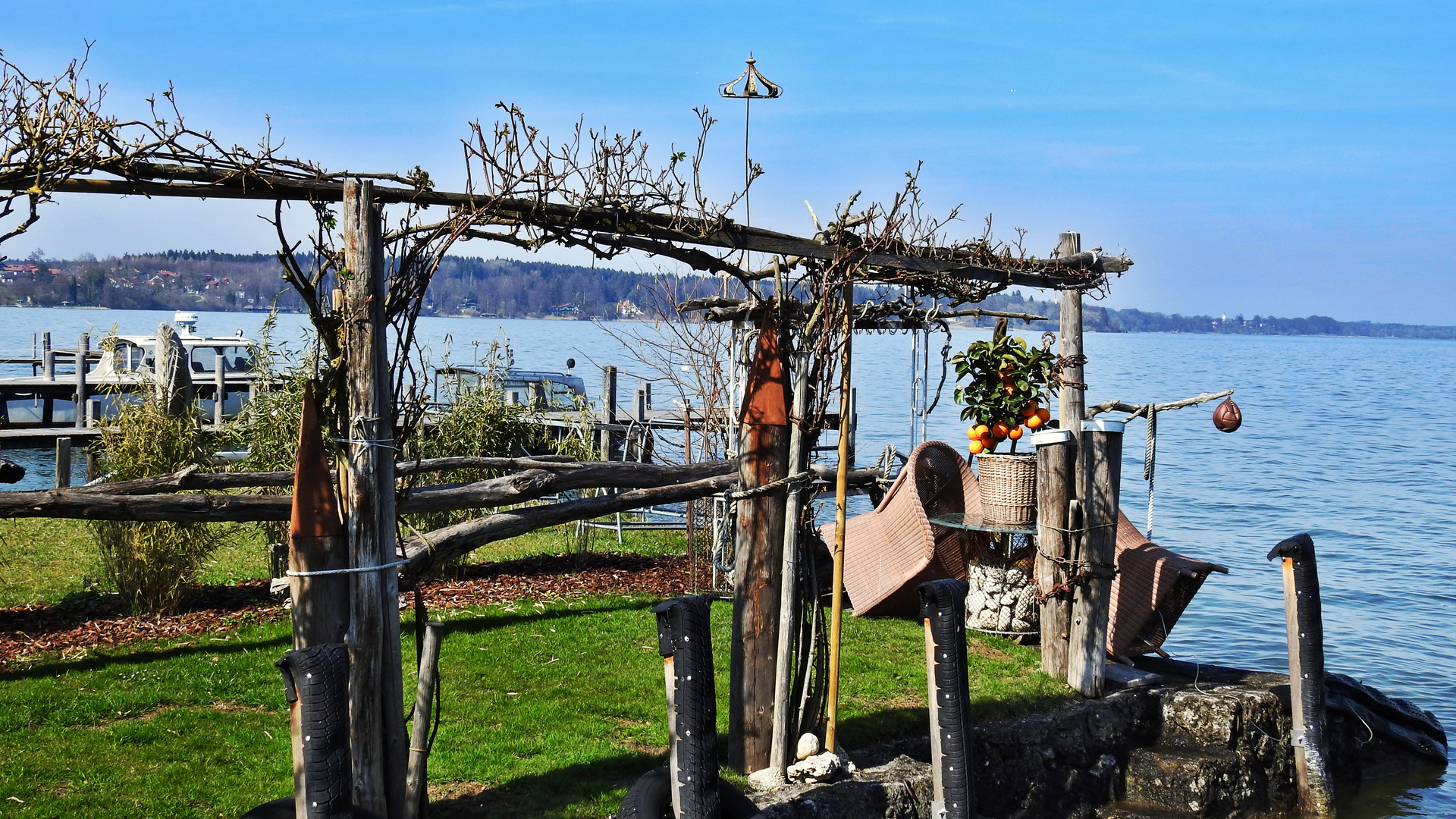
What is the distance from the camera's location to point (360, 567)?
4.68 metres

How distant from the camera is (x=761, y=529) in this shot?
19.1 feet

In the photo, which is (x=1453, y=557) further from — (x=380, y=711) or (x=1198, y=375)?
(x=1198, y=375)

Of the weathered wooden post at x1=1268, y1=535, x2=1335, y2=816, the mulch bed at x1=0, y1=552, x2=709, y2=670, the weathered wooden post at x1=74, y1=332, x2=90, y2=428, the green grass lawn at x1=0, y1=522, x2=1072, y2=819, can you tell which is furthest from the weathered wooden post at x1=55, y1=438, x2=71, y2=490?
the weathered wooden post at x1=1268, y1=535, x2=1335, y2=816

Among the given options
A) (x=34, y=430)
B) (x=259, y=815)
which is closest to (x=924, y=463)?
(x=259, y=815)

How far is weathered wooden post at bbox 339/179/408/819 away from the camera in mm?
4594

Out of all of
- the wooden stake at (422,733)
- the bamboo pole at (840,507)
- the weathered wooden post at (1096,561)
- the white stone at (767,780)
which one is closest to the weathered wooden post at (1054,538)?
the weathered wooden post at (1096,561)

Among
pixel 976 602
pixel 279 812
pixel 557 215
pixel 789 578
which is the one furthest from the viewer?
pixel 976 602

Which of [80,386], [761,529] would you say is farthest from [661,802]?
[80,386]

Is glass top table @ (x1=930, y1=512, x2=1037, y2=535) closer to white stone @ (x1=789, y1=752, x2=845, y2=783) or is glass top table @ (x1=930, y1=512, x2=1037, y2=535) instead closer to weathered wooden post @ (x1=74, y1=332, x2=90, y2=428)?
white stone @ (x1=789, y1=752, x2=845, y2=783)

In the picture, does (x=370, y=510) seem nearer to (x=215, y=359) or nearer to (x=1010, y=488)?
(x=1010, y=488)

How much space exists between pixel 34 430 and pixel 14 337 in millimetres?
76830

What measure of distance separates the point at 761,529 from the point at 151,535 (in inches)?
242

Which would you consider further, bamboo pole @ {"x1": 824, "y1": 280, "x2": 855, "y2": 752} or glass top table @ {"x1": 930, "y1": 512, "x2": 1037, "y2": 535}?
glass top table @ {"x1": 930, "y1": 512, "x2": 1037, "y2": 535}

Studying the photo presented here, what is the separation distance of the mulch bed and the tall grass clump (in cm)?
24
